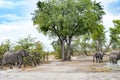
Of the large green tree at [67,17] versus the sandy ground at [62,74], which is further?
the large green tree at [67,17]

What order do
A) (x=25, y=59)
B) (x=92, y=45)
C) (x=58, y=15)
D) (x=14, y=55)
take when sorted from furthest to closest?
(x=92, y=45) → (x=58, y=15) → (x=25, y=59) → (x=14, y=55)

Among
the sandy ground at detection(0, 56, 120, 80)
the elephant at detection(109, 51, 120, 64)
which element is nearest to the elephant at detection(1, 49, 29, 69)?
the sandy ground at detection(0, 56, 120, 80)

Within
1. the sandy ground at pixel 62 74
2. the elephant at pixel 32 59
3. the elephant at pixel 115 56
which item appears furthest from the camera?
the elephant at pixel 115 56

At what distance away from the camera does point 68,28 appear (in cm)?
6184

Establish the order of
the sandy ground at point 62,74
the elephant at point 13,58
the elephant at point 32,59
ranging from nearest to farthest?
the sandy ground at point 62,74
the elephant at point 13,58
the elephant at point 32,59

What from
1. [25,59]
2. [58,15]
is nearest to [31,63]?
[25,59]

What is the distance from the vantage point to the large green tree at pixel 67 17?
6119 centimetres

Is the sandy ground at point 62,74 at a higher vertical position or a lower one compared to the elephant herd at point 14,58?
lower

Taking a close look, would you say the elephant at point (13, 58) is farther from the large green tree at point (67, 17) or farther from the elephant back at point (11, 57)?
the large green tree at point (67, 17)

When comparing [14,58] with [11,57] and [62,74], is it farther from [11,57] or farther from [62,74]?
[62,74]

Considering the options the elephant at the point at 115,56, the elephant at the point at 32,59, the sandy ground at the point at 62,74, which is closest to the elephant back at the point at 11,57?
the sandy ground at the point at 62,74

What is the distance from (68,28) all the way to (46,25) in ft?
14.1

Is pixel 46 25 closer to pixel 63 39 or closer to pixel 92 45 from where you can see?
pixel 63 39

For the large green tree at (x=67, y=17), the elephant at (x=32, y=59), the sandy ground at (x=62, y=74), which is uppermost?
the large green tree at (x=67, y=17)
